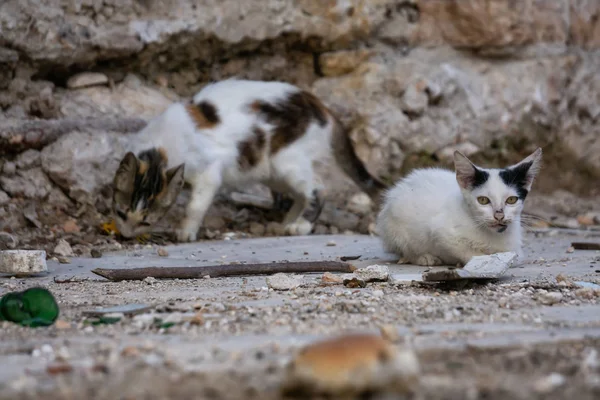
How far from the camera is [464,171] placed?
4867 mm

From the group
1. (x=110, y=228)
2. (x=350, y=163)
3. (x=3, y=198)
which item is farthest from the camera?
(x=350, y=163)

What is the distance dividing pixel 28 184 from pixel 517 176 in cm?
389

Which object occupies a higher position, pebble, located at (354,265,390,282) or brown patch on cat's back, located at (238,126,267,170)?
brown patch on cat's back, located at (238,126,267,170)

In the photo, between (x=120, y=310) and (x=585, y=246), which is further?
(x=585, y=246)

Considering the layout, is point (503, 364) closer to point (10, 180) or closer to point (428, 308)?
point (428, 308)

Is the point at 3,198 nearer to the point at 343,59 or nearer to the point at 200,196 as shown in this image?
the point at 200,196

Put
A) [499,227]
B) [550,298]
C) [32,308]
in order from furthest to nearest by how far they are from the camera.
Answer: [499,227]
[550,298]
[32,308]

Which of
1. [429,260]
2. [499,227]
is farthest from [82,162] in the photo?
[499,227]

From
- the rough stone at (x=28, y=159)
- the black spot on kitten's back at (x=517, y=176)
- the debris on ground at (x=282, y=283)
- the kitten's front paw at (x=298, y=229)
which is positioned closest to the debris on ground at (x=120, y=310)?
the debris on ground at (x=282, y=283)

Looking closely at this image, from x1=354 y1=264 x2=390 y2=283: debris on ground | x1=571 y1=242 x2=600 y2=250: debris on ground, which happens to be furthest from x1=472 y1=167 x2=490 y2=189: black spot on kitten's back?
x1=571 y1=242 x2=600 y2=250: debris on ground

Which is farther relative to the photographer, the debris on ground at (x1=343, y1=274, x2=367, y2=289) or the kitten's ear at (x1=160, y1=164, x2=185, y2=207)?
the kitten's ear at (x1=160, y1=164, x2=185, y2=207)

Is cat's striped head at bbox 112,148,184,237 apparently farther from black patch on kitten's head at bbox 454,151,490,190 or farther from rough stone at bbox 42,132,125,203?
black patch on kitten's head at bbox 454,151,490,190

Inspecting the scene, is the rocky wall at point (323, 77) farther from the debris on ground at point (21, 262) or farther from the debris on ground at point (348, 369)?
the debris on ground at point (348, 369)

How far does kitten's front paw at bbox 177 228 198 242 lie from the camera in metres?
6.58
